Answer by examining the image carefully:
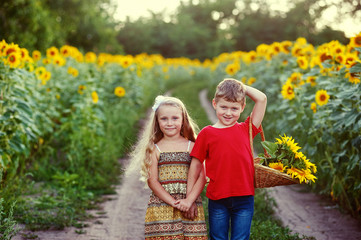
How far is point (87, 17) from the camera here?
23.8m

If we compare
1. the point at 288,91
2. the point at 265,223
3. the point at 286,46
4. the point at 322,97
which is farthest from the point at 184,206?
the point at 286,46

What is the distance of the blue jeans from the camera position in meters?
2.49

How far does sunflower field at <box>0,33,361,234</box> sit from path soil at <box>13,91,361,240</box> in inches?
6.4

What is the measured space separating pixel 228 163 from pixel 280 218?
6.32 ft

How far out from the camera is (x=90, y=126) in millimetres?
6117

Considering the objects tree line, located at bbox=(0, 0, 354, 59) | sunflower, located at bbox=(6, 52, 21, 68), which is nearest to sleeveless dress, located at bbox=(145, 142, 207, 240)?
sunflower, located at bbox=(6, 52, 21, 68)

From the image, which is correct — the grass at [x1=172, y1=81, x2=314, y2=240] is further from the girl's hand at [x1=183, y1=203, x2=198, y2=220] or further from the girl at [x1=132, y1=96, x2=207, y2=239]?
the girl's hand at [x1=183, y1=203, x2=198, y2=220]

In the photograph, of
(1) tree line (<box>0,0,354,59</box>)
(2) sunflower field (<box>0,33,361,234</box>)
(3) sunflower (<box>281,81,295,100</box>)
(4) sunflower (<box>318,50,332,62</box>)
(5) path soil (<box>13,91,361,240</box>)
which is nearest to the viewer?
(5) path soil (<box>13,91,361,240</box>)

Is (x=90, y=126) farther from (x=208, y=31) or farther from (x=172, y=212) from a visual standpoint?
(x=208, y=31)

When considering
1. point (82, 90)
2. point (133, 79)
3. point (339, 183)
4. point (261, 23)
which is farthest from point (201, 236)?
point (261, 23)

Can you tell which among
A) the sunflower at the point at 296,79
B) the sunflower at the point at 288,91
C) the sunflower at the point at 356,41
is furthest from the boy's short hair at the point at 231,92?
the sunflower at the point at 296,79

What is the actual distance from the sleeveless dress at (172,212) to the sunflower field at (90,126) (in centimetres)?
63

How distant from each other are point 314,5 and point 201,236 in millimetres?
43685

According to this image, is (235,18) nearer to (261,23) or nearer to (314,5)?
(261,23)
